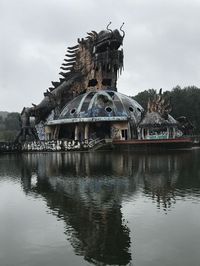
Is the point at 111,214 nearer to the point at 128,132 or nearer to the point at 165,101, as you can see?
the point at 165,101

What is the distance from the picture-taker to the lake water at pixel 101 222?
Answer: 955cm

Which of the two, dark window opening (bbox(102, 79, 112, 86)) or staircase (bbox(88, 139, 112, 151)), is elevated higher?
dark window opening (bbox(102, 79, 112, 86))

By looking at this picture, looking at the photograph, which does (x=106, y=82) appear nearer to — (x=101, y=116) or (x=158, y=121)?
(x=101, y=116)

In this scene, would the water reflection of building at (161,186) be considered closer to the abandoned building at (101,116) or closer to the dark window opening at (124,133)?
the abandoned building at (101,116)

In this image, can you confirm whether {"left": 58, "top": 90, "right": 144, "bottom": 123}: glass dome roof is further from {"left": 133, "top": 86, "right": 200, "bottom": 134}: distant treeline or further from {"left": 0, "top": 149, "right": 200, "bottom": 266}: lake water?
{"left": 0, "top": 149, "right": 200, "bottom": 266}: lake water

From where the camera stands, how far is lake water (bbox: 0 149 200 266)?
376 inches

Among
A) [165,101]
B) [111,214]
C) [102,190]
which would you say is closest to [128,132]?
[165,101]

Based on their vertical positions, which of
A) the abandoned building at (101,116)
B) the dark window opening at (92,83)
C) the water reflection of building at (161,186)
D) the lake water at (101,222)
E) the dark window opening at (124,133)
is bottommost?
the lake water at (101,222)

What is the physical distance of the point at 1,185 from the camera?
2167cm

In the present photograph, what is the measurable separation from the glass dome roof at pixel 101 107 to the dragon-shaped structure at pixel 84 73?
2814 mm

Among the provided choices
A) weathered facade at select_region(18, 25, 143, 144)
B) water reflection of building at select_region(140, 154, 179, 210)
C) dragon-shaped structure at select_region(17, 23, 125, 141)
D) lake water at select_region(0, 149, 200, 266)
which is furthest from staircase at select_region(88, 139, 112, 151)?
lake water at select_region(0, 149, 200, 266)

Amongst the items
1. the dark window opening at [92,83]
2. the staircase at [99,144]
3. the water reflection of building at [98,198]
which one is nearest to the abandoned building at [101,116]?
the dark window opening at [92,83]

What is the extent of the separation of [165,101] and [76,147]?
43.7 ft

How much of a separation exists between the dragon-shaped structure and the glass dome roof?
9.23 feet
